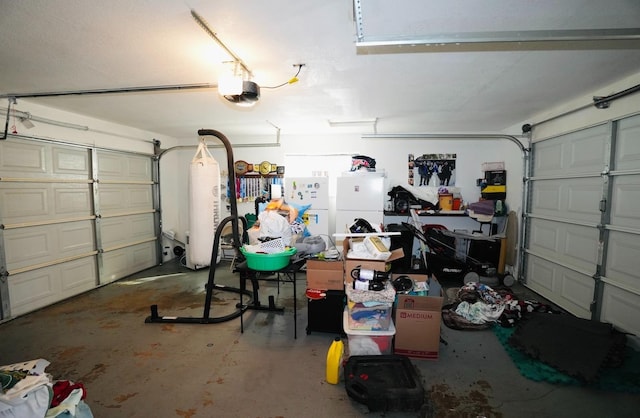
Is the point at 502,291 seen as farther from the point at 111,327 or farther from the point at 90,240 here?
the point at 90,240

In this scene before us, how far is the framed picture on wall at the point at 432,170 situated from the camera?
5230mm

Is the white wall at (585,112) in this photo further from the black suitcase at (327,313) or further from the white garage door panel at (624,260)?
the black suitcase at (327,313)

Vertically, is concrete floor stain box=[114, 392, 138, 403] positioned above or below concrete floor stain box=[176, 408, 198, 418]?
below

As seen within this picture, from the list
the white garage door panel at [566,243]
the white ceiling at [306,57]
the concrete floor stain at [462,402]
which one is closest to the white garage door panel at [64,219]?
the white ceiling at [306,57]

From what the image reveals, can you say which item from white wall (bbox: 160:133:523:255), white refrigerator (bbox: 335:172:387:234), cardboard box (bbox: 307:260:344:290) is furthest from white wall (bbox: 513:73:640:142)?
cardboard box (bbox: 307:260:344:290)

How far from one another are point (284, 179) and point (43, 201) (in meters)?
3.43

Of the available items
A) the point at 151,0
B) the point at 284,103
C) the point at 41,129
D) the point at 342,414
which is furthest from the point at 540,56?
the point at 41,129

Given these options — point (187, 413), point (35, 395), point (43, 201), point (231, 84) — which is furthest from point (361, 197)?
point (43, 201)

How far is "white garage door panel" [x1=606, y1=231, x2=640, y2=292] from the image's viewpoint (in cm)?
258

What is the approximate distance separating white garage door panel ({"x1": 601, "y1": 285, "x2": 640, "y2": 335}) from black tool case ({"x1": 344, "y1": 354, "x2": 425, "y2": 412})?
236 cm

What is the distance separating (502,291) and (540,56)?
10.0 feet

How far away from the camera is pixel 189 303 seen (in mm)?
3660

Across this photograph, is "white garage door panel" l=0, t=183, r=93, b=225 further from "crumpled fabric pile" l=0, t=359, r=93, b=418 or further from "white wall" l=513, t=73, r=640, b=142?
"white wall" l=513, t=73, r=640, b=142

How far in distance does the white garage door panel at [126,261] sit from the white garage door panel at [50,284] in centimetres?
19
